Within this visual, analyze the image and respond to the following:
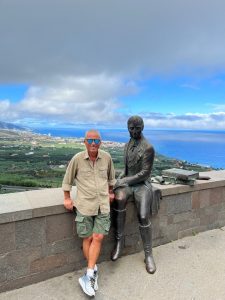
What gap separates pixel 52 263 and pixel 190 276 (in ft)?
5.35

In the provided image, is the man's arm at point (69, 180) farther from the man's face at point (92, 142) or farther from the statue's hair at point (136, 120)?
the statue's hair at point (136, 120)

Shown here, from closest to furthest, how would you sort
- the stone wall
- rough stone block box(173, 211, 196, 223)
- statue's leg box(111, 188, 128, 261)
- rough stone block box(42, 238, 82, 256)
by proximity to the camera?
the stone wall → rough stone block box(42, 238, 82, 256) → statue's leg box(111, 188, 128, 261) → rough stone block box(173, 211, 196, 223)

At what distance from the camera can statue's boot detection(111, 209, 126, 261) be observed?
378 cm

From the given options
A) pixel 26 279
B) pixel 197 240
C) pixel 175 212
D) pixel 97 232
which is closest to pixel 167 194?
pixel 175 212

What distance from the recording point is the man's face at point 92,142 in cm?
329

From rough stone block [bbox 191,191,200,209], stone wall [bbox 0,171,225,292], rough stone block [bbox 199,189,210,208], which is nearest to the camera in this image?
stone wall [bbox 0,171,225,292]

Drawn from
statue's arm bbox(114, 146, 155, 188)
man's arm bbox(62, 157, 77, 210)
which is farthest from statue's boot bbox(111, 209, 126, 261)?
man's arm bbox(62, 157, 77, 210)

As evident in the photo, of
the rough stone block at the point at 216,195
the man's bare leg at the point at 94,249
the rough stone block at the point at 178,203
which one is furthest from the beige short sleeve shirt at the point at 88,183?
the rough stone block at the point at 216,195

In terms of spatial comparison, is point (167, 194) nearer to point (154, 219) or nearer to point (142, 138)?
point (154, 219)

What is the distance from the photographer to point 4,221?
10.2 feet

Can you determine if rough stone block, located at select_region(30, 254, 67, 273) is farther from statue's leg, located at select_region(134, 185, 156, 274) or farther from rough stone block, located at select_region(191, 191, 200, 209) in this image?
rough stone block, located at select_region(191, 191, 200, 209)

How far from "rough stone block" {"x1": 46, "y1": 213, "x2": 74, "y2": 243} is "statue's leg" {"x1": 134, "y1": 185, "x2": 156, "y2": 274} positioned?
0.86 meters

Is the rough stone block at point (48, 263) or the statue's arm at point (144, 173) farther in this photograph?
the statue's arm at point (144, 173)

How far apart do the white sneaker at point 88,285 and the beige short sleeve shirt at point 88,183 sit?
2.14 feet
